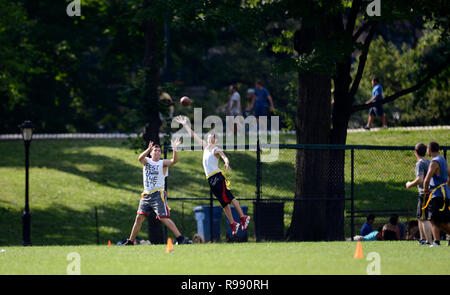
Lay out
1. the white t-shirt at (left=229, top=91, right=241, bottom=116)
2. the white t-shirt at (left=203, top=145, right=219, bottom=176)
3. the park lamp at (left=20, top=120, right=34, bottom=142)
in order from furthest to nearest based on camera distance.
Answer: the white t-shirt at (left=229, top=91, right=241, bottom=116) → the park lamp at (left=20, top=120, right=34, bottom=142) → the white t-shirt at (left=203, top=145, right=219, bottom=176)

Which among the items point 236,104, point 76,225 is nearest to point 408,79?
point 236,104

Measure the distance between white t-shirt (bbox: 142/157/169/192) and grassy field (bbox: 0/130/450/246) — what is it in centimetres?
704

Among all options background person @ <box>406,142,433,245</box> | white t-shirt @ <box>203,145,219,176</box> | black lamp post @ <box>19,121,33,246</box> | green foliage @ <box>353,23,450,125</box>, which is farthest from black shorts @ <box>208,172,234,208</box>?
green foliage @ <box>353,23,450,125</box>

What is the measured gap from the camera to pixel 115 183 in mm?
28922

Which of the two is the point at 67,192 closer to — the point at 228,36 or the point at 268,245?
the point at 268,245

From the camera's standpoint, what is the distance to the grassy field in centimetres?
2297

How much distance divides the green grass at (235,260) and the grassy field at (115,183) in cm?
757

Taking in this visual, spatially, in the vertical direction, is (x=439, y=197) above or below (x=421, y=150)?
below

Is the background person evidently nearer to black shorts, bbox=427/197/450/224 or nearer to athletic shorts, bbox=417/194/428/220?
athletic shorts, bbox=417/194/428/220

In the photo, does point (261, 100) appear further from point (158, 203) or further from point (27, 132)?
point (158, 203)

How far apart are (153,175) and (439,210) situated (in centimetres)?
544

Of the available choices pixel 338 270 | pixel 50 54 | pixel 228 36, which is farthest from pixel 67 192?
pixel 228 36

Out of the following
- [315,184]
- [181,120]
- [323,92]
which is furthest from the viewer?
[323,92]

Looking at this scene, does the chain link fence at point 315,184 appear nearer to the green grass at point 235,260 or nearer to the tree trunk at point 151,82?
the tree trunk at point 151,82
